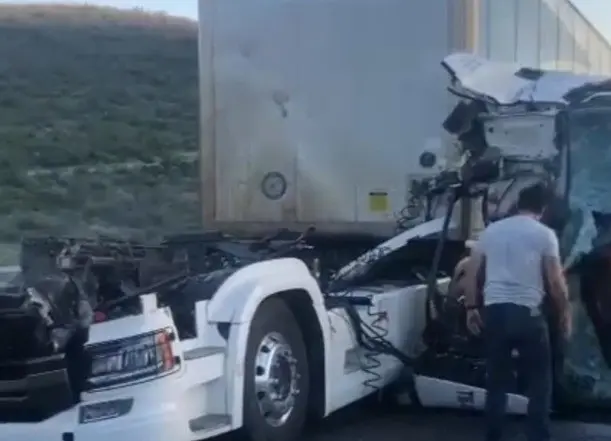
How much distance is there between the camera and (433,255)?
30.0ft

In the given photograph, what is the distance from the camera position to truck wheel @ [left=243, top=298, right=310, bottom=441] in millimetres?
7074

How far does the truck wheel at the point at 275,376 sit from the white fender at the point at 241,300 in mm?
115

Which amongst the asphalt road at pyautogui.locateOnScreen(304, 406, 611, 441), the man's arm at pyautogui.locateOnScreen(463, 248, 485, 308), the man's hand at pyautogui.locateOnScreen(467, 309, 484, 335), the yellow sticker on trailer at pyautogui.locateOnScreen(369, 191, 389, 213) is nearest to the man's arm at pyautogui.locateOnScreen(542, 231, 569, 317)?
the man's arm at pyautogui.locateOnScreen(463, 248, 485, 308)

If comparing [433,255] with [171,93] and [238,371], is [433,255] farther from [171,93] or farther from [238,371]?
[171,93]

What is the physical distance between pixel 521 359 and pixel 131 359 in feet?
7.52

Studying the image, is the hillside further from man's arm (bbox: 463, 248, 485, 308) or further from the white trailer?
man's arm (bbox: 463, 248, 485, 308)

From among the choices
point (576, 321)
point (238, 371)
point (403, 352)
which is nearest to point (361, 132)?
point (403, 352)

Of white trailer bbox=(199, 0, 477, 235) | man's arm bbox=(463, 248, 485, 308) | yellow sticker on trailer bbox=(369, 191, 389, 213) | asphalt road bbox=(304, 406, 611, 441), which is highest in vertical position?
white trailer bbox=(199, 0, 477, 235)

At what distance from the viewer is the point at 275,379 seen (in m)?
7.38

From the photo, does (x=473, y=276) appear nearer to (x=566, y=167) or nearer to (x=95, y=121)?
(x=566, y=167)

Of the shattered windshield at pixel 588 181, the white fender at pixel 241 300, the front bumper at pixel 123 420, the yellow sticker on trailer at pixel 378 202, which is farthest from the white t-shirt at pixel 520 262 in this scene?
the yellow sticker on trailer at pixel 378 202

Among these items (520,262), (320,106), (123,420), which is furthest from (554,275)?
(320,106)

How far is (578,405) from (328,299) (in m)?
1.70

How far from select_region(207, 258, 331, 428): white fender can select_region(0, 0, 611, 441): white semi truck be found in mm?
13
